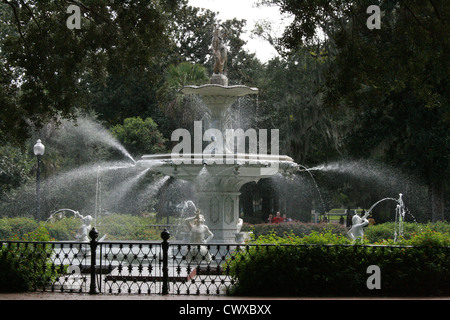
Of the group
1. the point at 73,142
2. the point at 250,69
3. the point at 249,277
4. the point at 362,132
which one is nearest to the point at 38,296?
the point at 249,277

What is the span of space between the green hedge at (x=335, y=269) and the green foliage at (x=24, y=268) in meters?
3.13

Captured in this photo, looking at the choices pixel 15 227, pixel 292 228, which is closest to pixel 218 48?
pixel 292 228

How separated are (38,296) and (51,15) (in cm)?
679

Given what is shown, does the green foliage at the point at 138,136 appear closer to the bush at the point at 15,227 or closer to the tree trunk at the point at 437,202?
the bush at the point at 15,227

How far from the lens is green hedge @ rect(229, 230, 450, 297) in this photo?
32.5 feet

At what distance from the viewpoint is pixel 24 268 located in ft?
34.1

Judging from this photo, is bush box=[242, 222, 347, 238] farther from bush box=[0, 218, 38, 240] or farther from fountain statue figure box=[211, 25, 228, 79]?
bush box=[0, 218, 38, 240]

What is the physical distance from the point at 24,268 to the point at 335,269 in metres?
5.09

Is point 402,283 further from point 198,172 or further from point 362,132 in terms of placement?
point 362,132

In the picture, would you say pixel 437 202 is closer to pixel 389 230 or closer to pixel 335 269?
pixel 389 230

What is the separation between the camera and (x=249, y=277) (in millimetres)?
9977

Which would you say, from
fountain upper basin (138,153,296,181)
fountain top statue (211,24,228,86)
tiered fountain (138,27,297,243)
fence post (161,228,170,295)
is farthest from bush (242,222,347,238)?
A: fence post (161,228,170,295)

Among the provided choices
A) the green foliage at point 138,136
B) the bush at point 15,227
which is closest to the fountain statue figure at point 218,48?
the bush at point 15,227

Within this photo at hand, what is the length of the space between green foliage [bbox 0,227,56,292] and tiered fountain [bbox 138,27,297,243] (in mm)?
4733
